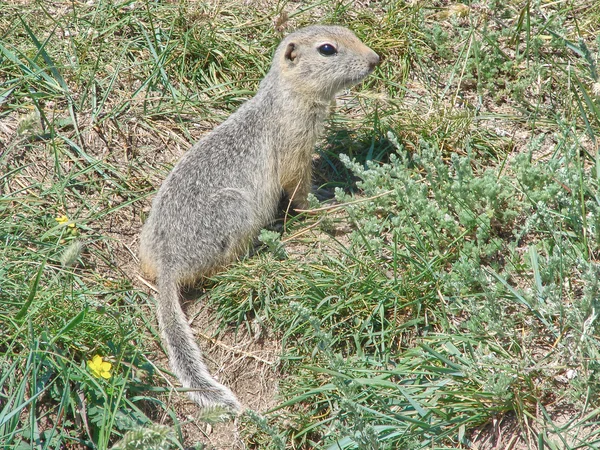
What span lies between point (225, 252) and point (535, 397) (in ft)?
7.84

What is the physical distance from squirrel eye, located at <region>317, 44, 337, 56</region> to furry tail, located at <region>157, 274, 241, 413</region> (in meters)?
2.13

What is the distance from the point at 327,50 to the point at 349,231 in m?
1.43

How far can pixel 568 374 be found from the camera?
3.91 meters

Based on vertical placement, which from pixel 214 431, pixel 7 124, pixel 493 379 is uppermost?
pixel 7 124

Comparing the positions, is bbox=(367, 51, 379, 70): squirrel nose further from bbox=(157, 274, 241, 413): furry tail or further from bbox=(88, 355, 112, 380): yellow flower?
bbox=(88, 355, 112, 380): yellow flower

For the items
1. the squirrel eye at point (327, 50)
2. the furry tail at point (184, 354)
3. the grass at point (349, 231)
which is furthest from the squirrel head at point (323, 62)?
the furry tail at point (184, 354)

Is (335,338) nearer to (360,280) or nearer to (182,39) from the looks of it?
(360,280)

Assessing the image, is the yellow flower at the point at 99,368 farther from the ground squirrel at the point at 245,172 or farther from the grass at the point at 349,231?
the ground squirrel at the point at 245,172

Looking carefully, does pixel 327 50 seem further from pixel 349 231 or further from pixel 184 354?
pixel 184 354

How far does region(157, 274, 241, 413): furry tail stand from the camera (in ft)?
14.8

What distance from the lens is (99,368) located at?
4.16 m

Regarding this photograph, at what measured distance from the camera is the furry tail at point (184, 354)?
14.8 ft

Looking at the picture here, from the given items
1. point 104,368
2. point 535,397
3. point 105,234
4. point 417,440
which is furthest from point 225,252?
point 535,397

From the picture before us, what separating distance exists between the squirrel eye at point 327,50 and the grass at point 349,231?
62 cm
